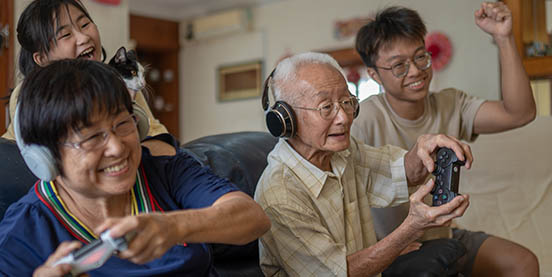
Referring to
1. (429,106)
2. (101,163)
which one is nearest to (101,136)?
(101,163)

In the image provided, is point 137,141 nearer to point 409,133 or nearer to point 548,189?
point 409,133

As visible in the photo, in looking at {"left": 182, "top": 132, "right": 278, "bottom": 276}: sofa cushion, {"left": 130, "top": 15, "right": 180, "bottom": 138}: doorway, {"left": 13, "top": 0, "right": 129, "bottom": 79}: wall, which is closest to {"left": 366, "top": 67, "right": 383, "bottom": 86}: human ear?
{"left": 182, "top": 132, "right": 278, "bottom": 276}: sofa cushion

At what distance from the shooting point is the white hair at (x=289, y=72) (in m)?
1.54

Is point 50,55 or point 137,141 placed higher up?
point 50,55

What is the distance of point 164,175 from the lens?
123 centimetres

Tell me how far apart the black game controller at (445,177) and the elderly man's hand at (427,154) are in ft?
0.05

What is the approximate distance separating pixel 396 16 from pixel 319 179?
36.6 inches

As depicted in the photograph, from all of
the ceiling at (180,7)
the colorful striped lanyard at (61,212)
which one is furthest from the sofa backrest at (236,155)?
the ceiling at (180,7)

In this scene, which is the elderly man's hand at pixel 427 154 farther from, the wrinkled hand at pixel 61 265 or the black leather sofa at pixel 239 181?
the wrinkled hand at pixel 61 265

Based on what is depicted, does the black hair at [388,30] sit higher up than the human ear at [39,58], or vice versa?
the black hair at [388,30]

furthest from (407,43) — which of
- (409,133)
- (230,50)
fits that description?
(230,50)

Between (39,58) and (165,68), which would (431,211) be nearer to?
(39,58)

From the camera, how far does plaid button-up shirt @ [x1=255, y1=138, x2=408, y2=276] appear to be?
1.39 m

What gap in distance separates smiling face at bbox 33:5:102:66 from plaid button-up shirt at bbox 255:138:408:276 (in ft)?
2.16
